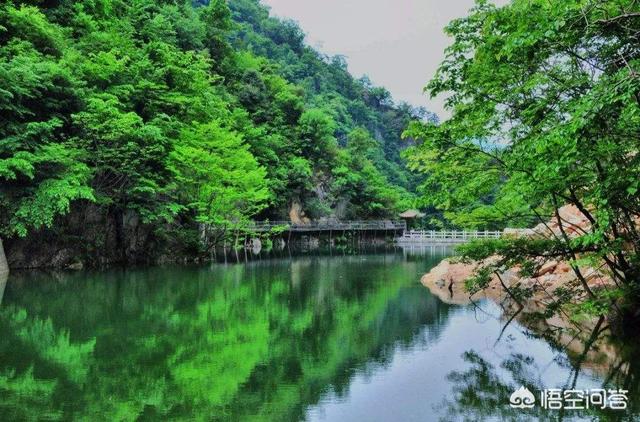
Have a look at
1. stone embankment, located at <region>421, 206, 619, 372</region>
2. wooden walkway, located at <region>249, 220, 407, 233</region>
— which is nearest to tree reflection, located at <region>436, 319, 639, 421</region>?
stone embankment, located at <region>421, 206, 619, 372</region>

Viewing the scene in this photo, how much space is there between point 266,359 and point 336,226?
32.0 meters

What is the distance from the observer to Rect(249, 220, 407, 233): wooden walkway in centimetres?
3393

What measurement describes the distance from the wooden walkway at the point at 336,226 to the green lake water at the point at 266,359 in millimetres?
19251

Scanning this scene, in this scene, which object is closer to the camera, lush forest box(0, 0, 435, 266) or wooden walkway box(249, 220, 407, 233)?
lush forest box(0, 0, 435, 266)

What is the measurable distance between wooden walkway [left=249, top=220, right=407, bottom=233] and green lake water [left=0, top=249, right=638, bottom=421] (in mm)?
19251

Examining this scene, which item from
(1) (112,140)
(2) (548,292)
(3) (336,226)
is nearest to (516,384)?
(2) (548,292)

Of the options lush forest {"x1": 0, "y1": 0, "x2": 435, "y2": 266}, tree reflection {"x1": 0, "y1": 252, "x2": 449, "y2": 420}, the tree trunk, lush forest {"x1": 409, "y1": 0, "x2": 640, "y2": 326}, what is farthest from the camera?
the tree trunk

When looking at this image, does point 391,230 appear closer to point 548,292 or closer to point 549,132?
point 548,292

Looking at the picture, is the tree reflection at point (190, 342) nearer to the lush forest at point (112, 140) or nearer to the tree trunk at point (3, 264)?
the tree trunk at point (3, 264)

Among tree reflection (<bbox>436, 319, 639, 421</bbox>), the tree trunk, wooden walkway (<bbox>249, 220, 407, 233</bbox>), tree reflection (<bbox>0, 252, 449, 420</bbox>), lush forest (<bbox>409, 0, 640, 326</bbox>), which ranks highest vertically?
lush forest (<bbox>409, 0, 640, 326</bbox>)

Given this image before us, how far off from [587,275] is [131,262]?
54.3ft

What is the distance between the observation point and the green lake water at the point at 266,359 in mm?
5785

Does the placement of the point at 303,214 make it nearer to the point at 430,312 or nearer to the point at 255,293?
the point at 255,293

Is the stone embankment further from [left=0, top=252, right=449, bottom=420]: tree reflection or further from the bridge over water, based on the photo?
the bridge over water
